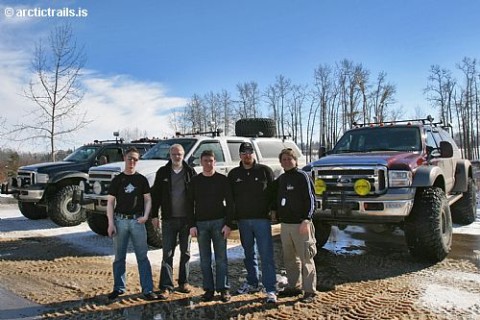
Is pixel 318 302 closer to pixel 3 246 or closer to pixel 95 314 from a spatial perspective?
pixel 95 314

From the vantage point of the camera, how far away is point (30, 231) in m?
9.72

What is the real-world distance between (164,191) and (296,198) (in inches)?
62.2

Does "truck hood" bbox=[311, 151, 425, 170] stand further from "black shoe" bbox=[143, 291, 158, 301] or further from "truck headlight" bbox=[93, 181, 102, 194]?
"truck headlight" bbox=[93, 181, 102, 194]

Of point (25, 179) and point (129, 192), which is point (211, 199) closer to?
point (129, 192)

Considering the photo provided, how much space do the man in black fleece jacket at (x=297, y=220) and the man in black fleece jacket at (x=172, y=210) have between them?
1.15 m

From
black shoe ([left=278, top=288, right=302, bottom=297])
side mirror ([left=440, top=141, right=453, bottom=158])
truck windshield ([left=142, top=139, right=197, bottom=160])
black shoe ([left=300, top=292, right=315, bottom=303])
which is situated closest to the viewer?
black shoe ([left=300, top=292, right=315, bottom=303])

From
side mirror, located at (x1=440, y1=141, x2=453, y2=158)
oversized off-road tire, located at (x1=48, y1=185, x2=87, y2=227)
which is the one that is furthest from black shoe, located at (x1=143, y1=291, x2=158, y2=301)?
oversized off-road tire, located at (x1=48, y1=185, x2=87, y2=227)

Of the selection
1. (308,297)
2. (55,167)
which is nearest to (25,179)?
(55,167)

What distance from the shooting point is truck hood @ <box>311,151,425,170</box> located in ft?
19.9

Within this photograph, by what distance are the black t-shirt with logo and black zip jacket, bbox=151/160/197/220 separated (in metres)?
0.17

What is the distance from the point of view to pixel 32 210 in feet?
37.2

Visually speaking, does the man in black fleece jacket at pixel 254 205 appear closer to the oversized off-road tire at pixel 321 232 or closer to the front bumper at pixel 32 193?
the oversized off-road tire at pixel 321 232

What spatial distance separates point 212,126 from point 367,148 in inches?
177

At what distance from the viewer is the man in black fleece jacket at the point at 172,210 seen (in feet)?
16.2
